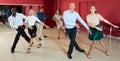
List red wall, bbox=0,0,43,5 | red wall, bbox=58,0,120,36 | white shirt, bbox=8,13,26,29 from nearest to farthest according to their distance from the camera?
1. white shirt, bbox=8,13,26,29
2. red wall, bbox=58,0,120,36
3. red wall, bbox=0,0,43,5

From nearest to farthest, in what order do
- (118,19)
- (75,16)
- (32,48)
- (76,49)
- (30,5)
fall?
(75,16)
(76,49)
(32,48)
(118,19)
(30,5)

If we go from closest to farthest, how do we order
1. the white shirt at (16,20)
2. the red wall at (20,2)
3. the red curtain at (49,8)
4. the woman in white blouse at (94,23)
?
the woman in white blouse at (94,23) < the white shirt at (16,20) < the red wall at (20,2) < the red curtain at (49,8)

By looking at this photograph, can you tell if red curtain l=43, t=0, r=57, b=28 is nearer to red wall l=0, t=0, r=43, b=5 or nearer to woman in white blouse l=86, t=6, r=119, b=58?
red wall l=0, t=0, r=43, b=5

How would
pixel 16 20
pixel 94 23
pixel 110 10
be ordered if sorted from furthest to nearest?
1. pixel 110 10
2. pixel 16 20
3. pixel 94 23

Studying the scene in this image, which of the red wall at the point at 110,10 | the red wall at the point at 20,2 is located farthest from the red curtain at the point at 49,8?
the red wall at the point at 110,10

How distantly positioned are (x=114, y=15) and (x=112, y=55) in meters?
3.35

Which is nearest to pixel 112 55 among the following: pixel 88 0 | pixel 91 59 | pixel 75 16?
pixel 91 59

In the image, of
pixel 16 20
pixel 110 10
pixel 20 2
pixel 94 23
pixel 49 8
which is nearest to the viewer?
pixel 94 23

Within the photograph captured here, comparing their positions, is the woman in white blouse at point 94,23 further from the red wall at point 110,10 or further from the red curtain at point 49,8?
the red curtain at point 49,8

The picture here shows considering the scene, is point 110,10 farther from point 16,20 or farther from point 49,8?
point 49,8

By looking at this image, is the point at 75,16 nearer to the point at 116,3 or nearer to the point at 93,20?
the point at 93,20

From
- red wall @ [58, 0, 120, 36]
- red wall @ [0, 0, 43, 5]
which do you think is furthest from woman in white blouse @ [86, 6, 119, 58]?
red wall @ [0, 0, 43, 5]

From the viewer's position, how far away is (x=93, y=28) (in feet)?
19.5

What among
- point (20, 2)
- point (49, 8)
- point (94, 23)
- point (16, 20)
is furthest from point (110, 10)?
point (20, 2)
